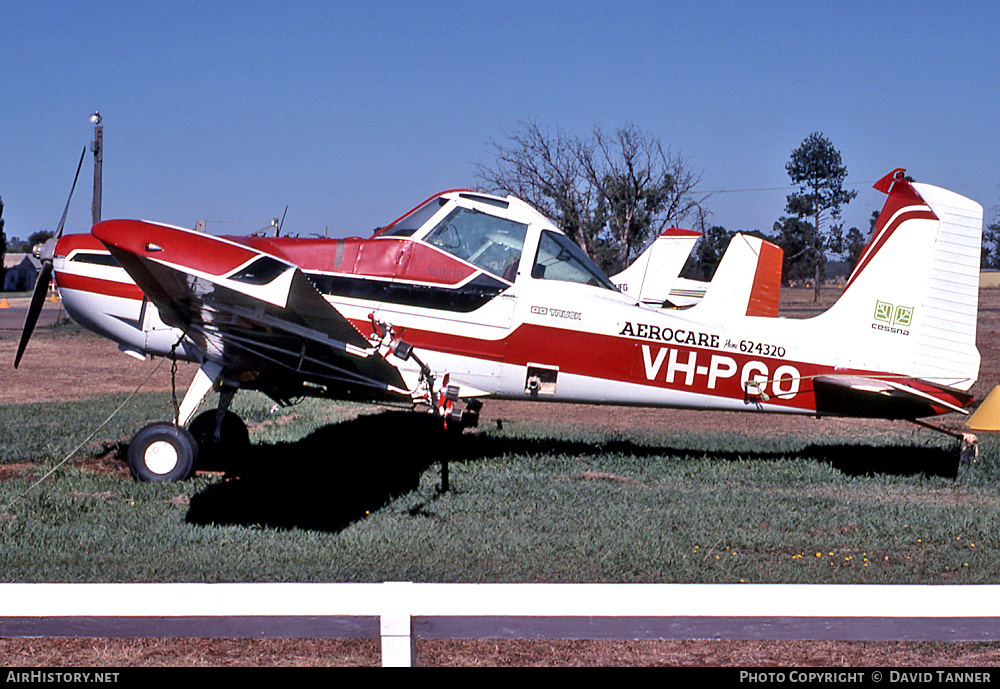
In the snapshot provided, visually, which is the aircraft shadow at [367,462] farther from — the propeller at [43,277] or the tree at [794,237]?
the tree at [794,237]

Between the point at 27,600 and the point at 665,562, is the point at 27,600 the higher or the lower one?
the higher one

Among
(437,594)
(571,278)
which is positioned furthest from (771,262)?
(437,594)

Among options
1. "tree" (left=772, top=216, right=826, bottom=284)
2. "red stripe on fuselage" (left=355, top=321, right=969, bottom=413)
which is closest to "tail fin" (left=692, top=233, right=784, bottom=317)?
"red stripe on fuselage" (left=355, top=321, right=969, bottom=413)

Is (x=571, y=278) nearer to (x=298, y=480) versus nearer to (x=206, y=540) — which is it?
(x=298, y=480)

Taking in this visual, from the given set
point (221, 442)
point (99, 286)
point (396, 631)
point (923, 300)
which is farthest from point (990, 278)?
point (396, 631)

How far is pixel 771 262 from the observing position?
14.0m

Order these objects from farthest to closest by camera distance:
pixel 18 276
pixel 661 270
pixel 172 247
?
pixel 18 276 < pixel 661 270 < pixel 172 247

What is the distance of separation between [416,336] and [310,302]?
199 centimetres

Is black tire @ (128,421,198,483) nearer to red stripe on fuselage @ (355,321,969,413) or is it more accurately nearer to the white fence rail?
red stripe on fuselage @ (355,321,969,413)

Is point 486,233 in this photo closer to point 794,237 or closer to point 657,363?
point 657,363

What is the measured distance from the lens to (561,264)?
321 inches

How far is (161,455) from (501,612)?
6.15 metres

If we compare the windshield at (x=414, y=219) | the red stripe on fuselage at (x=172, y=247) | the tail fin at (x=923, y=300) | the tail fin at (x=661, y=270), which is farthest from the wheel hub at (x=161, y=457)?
the tail fin at (x=661, y=270)

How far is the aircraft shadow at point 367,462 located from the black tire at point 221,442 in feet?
0.55
